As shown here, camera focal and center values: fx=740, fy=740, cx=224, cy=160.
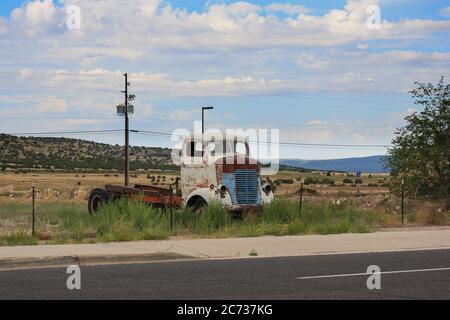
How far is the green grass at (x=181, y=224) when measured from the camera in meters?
18.6

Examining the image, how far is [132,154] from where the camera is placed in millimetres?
147500

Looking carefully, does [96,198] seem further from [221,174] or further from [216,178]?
[221,174]

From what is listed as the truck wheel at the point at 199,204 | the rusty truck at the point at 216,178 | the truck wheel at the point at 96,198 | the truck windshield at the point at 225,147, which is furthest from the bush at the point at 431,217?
the truck wheel at the point at 96,198

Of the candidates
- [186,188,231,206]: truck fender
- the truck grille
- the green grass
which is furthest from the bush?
[186,188,231,206]: truck fender

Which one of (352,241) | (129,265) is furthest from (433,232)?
(129,265)

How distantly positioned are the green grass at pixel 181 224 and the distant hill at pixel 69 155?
92856 millimetres

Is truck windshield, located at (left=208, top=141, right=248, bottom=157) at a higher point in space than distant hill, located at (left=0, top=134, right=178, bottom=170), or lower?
lower

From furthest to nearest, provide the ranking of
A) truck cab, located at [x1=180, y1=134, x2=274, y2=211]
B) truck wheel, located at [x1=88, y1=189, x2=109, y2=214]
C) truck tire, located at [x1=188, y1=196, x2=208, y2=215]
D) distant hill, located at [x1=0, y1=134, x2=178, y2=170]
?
distant hill, located at [x1=0, y1=134, x2=178, y2=170] → truck wheel, located at [x1=88, y1=189, x2=109, y2=214] → truck tire, located at [x1=188, y1=196, x2=208, y2=215] → truck cab, located at [x1=180, y1=134, x2=274, y2=211]

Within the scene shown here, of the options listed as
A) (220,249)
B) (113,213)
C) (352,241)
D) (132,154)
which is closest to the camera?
(220,249)

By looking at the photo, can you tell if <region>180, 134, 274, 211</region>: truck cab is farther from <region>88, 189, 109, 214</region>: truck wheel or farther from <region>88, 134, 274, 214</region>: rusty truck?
<region>88, 189, 109, 214</region>: truck wheel

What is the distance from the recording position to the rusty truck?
71.3ft

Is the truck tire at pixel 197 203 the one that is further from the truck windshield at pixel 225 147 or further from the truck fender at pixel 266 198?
the truck fender at pixel 266 198
